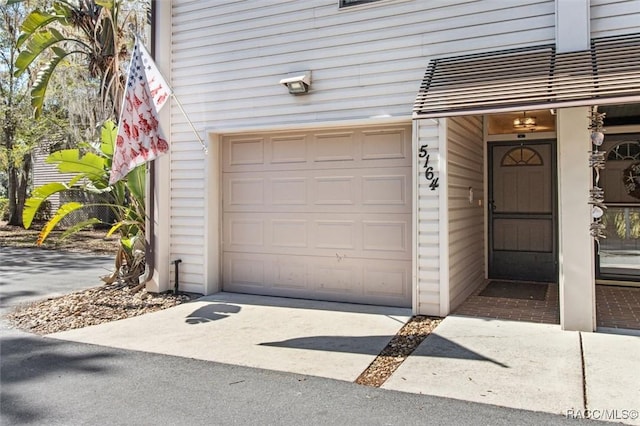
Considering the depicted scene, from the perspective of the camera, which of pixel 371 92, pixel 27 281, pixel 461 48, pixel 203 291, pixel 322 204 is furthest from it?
pixel 27 281

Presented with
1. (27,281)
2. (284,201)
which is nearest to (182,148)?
(284,201)

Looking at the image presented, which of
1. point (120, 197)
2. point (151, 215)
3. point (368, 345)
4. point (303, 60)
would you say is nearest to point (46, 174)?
point (120, 197)

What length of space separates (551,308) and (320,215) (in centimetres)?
313

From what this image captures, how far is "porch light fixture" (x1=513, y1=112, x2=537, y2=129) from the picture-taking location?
287 inches

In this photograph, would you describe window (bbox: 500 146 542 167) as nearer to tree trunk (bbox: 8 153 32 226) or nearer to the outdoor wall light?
the outdoor wall light

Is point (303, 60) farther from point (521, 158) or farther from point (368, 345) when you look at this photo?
point (521, 158)

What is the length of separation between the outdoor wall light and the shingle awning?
1580 mm

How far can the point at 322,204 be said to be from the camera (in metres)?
6.32

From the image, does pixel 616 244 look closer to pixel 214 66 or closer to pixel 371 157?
pixel 371 157

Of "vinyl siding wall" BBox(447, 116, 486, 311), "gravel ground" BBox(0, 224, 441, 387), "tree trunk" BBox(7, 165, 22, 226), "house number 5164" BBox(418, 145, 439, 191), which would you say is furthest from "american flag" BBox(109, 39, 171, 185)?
"tree trunk" BBox(7, 165, 22, 226)

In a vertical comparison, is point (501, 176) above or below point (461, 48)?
below

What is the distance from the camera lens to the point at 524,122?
7.34 meters

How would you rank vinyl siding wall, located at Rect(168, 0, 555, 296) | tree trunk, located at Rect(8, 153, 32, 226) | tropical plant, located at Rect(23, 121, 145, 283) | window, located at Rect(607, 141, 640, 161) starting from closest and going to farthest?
vinyl siding wall, located at Rect(168, 0, 555, 296) < window, located at Rect(607, 141, 640, 161) < tropical plant, located at Rect(23, 121, 145, 283) < tree trunk, located at Rect(8, 153, 32, 226)

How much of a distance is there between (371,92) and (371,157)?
2.72 feet
